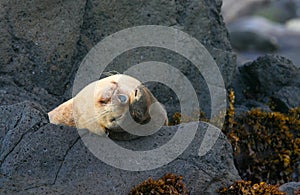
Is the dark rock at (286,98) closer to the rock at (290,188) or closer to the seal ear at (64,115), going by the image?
the rock at (290,188)

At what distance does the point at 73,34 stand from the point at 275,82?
2847 mm

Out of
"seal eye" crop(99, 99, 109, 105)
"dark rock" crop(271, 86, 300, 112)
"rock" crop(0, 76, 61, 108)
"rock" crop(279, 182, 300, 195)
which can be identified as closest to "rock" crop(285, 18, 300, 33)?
"dark rock" crop(271, 86, 300, 112)

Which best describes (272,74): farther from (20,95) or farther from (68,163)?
(68,163)

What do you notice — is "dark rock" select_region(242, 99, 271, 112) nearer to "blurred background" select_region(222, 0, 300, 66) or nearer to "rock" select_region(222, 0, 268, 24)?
"blurred background" select_region(222, 0, 300, 66)

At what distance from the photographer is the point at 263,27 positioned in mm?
30469

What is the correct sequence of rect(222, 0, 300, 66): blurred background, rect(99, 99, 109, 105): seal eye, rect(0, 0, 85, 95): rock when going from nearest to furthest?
rect(99, 99, 109, 105): seal eye
rect(0, 0, 85, 95): rock
rect(222, 0, 300, 66): blurred background

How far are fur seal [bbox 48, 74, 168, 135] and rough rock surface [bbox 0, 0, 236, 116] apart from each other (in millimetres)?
1095

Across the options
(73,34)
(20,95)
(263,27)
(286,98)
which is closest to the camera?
(20,95)

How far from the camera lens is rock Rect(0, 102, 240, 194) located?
6008mm

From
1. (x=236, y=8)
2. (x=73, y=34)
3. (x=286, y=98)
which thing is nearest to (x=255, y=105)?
(x=286, y=98)

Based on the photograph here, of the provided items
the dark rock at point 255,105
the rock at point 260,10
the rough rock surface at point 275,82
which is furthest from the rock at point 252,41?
the dark rock at point 255,105

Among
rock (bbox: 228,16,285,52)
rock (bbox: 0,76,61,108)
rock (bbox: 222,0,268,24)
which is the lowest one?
rock (bbox: 222,0,268,24)

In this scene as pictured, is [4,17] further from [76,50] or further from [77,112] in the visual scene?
[77,112]

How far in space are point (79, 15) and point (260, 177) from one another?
2.82 metres
